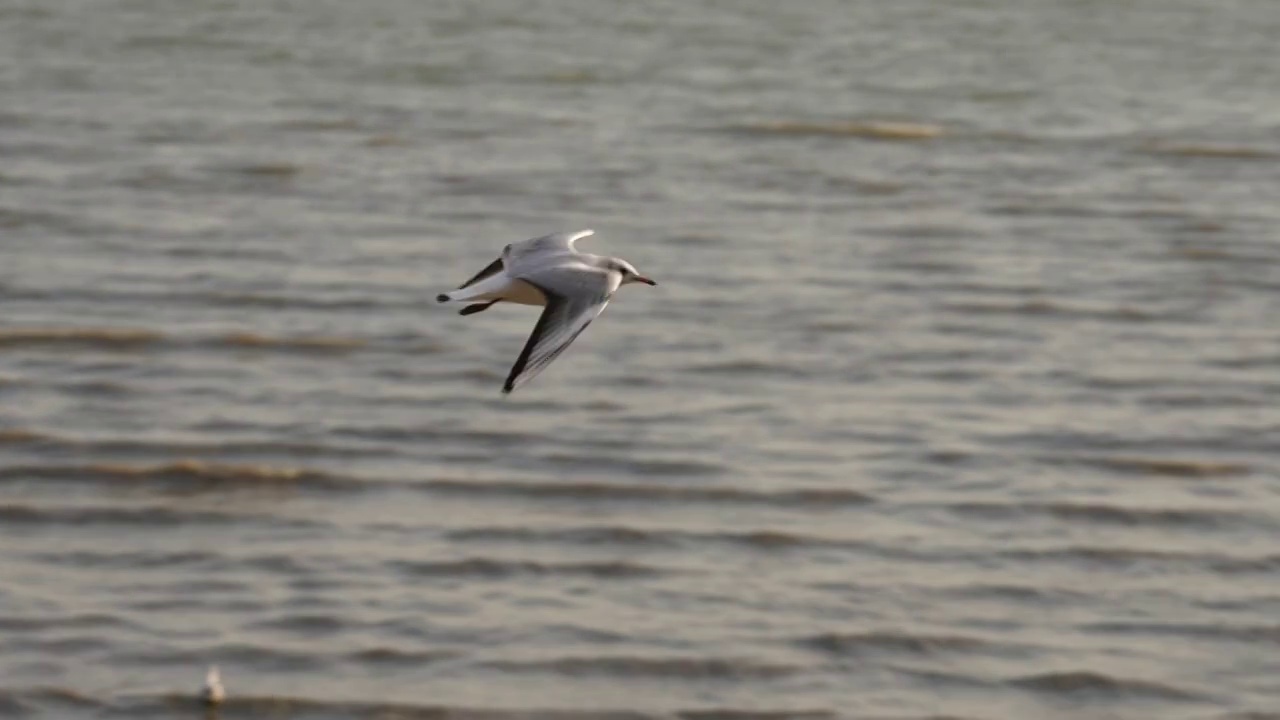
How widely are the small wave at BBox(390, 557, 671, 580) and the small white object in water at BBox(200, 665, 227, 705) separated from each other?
2.90ft

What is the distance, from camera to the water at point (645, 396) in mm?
6195

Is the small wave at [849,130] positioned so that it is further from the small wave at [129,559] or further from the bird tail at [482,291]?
the bird tail at [482,291]

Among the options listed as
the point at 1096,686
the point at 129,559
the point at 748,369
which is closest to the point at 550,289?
the point at 1096,686

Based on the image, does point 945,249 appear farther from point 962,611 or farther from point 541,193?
point 962,611

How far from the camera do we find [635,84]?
563 inches

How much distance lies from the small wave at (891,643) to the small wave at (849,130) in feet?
22.8

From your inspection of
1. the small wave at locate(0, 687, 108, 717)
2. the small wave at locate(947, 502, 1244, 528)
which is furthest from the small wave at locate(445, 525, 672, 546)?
the small wave at locate(0, 687, 108, 717)

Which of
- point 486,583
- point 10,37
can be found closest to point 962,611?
point 486,583

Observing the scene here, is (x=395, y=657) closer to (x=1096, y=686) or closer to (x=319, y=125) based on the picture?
(x=1096, y=686)

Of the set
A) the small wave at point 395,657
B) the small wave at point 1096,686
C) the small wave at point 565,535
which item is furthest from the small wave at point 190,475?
the small wave at point 1096,686

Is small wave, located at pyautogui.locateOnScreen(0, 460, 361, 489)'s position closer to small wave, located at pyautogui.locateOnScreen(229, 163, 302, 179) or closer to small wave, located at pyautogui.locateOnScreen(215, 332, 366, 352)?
small wave, located at pyautogui.locateOnScreen(215, 332, 366, 352)

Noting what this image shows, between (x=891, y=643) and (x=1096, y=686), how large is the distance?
543 millimetres

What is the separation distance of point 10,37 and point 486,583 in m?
9.79

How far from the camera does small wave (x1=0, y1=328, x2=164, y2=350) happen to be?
877 centimetres
